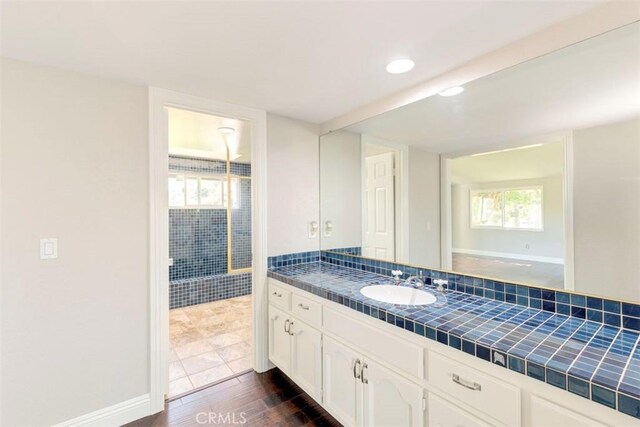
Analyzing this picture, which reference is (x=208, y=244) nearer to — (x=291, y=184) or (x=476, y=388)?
(x=291, y=184)

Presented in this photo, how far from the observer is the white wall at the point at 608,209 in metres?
1.17

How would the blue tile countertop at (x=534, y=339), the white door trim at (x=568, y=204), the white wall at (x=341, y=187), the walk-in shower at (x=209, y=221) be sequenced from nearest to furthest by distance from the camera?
1. the blue tile countertop at (x=534, y=339)
2. the white door trim at (x=568, y=204)
3. the white wall at (x=341, y=187)
4. the walk-in shower at (x=209, y=221)

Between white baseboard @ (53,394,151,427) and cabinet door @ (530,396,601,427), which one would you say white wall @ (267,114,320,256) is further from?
cabinet door @ (530,396,601,427)

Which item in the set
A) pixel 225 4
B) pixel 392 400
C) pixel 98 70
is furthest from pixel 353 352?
pixel 98 70

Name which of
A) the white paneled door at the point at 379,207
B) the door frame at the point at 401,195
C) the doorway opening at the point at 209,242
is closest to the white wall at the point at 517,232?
the door frame at the point at 401,195

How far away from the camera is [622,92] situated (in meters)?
1.21

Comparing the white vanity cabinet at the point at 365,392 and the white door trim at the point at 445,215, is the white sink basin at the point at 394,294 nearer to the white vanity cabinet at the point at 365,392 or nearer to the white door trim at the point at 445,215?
the white door trim at the point at 445,215

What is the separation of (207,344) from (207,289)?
141cm

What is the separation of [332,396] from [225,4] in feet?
6.71

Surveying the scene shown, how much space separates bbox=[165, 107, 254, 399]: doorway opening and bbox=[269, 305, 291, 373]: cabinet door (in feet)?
1.15

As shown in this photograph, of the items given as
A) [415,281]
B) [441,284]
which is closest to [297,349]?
[415,281]

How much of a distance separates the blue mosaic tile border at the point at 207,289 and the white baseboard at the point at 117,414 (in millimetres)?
2110

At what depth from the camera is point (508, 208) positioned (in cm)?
159

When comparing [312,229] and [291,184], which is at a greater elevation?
[291,184]
